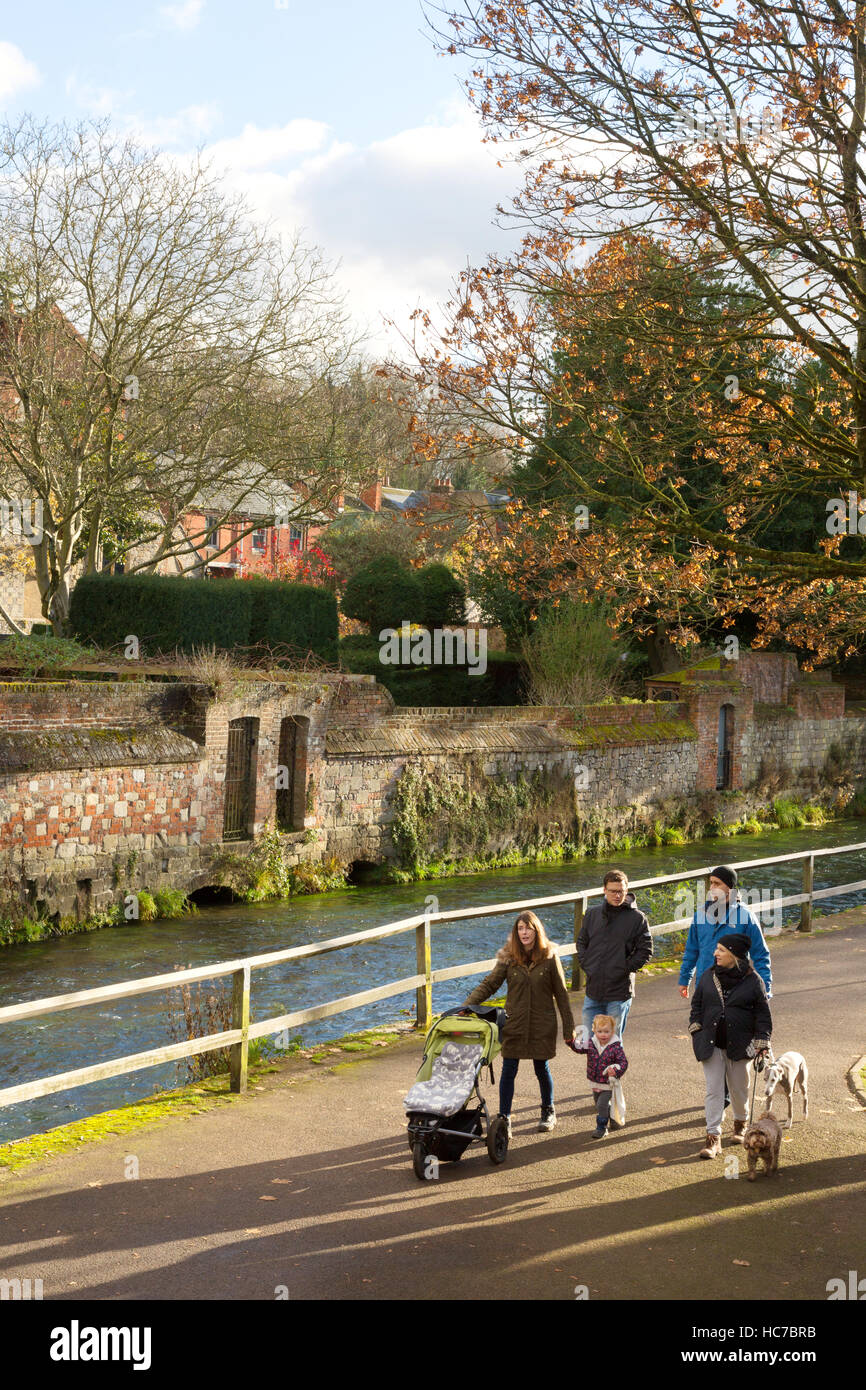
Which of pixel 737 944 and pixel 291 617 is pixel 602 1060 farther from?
pixel 291 617

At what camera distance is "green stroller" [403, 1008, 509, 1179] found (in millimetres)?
6730

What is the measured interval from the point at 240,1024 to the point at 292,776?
11.8m

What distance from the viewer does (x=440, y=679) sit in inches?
1169

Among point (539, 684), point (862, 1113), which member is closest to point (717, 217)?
point (862, 1113)

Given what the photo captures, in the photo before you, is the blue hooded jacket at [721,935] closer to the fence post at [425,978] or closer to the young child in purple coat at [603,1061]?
the young child in purple coat at [603,1061]

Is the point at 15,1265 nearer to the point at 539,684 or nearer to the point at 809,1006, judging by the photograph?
the point at 809,1006

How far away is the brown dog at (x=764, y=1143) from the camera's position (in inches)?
263

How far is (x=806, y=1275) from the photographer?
18.1ft

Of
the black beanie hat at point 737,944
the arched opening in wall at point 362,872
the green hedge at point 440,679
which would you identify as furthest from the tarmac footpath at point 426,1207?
the green hedge at point 440,679

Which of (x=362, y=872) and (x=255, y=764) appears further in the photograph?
(x=362, y=872)

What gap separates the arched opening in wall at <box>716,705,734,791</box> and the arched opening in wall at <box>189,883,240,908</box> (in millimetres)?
13469

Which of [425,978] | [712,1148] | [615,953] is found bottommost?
[712,1148]

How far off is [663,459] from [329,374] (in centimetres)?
1562

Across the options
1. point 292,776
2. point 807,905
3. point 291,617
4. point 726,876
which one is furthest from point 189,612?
point 726,876
